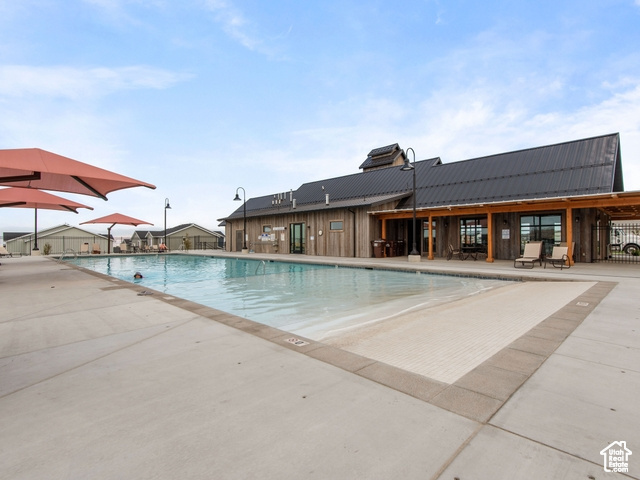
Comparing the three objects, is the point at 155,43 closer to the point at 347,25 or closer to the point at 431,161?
the point at 347,25

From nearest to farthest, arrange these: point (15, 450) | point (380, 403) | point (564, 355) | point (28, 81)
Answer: point (15, 450)
point (380, 403)
point (564, 355)
point (28, 81)

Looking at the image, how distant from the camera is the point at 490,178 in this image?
1583 centimetres

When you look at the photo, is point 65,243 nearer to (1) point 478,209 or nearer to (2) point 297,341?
(1) point 478,209

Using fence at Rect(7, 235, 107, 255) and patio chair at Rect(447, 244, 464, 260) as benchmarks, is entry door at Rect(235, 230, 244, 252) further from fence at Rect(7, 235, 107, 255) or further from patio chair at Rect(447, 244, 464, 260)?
patio chair at Rect(447, 244, 464, 260)

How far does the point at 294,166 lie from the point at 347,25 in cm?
1712

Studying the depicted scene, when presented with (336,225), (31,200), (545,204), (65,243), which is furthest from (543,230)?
(65,243)

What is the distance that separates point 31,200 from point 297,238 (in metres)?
13.2

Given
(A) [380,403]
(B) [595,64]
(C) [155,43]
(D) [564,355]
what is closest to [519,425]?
(A) [380,403]

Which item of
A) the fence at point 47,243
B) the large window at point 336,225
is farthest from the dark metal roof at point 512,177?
the fence at point 47,243

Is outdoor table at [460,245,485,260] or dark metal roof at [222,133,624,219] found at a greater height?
dark metal roof at [222,133,624,219]

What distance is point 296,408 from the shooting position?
2029 mm

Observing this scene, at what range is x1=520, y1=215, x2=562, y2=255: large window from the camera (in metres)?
13.8

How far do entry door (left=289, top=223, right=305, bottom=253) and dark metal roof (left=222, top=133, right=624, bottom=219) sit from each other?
370cm

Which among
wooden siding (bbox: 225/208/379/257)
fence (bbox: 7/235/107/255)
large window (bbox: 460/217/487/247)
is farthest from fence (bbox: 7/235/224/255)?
large window (bbox: 460/217/487/247)
